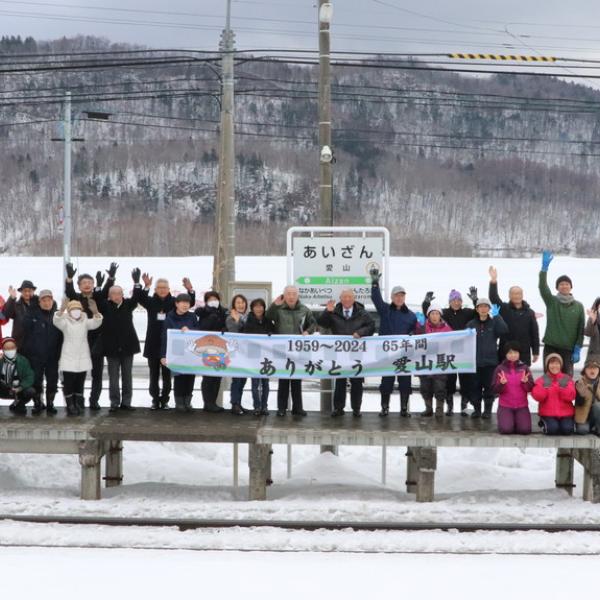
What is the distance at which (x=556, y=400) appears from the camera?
1071cm

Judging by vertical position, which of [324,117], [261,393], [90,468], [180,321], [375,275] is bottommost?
[90,468]

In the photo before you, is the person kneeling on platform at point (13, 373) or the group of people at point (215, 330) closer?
the person kneeling on platform at point (13, 373)

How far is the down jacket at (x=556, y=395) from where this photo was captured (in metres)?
10.7

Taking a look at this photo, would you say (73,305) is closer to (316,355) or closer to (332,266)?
(316,355)

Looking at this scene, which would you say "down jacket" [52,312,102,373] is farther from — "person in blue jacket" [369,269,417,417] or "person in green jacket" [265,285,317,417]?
"person in blue jacket" [369,269,417,417]

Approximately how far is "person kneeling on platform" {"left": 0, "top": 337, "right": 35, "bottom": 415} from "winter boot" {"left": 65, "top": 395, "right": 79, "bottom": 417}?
0.50 m

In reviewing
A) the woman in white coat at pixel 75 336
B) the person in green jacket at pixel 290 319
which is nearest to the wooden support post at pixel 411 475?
the person in green jacket at pixel 290 319

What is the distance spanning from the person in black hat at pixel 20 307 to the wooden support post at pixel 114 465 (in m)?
1.80

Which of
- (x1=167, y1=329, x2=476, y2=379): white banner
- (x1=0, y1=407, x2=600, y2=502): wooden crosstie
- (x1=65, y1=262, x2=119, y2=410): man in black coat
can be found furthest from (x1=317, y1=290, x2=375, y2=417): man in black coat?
(x1=65, y1=262, x2=119, y2=410): man in black coat

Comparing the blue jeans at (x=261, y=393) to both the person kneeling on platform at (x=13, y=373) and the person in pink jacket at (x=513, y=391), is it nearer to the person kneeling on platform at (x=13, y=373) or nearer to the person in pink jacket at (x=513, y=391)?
the person kneeling on platform at (x=13, y=373)

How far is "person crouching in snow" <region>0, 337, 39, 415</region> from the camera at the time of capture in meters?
11.3

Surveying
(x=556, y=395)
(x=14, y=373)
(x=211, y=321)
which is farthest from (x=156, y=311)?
(x=556, y=395)

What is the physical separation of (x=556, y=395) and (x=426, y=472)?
5.84 ft

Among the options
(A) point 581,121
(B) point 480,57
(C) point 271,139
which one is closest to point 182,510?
(B) point 480,57
